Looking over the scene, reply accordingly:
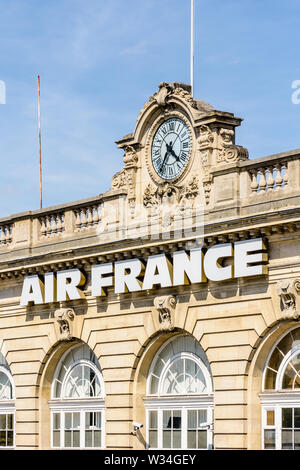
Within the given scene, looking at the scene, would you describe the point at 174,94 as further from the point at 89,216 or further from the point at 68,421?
the point at 68,421

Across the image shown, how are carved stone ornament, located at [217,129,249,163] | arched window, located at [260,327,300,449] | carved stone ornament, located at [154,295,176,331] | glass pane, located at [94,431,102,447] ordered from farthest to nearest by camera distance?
glass pane, located at [94,431,102,447]
carved stone ornament, located at [154,295,176,331]
carved stone ornament, located at [217,129,249,163]
arched window, located at [260,327,300,449]

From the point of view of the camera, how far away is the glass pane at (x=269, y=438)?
37.3 m

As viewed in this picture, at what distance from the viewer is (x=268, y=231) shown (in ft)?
121

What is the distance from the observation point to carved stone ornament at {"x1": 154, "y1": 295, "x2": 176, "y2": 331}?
40.2 m

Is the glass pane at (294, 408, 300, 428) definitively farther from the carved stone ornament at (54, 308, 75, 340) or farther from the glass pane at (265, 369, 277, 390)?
the carved stone ornament at (54, 308, 75, 340)

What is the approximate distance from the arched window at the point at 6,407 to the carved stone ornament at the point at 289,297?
43.4ft

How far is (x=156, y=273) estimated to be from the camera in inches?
1599

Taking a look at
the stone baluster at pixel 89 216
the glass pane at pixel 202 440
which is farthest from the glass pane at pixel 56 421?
the glass pane at pixel 202 440

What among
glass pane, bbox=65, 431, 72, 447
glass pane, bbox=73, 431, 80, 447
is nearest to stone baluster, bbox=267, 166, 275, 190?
glass pane, bbox=73, 431, 80, 447

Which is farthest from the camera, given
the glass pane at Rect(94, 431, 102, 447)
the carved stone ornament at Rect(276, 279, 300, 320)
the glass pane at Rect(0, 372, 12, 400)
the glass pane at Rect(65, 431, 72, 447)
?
the glass pane at Rect(0, 372, 12, 400)

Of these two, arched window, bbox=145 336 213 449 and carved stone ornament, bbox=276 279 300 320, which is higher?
carved stone ornament, bbox=276 279 300 320

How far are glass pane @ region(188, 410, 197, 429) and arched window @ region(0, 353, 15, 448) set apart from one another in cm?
846

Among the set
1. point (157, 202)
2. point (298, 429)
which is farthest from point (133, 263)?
point (298, 429)

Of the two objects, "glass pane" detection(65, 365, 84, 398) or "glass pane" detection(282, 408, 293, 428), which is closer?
"glass pane" detection(282, 408, 293, 428)
